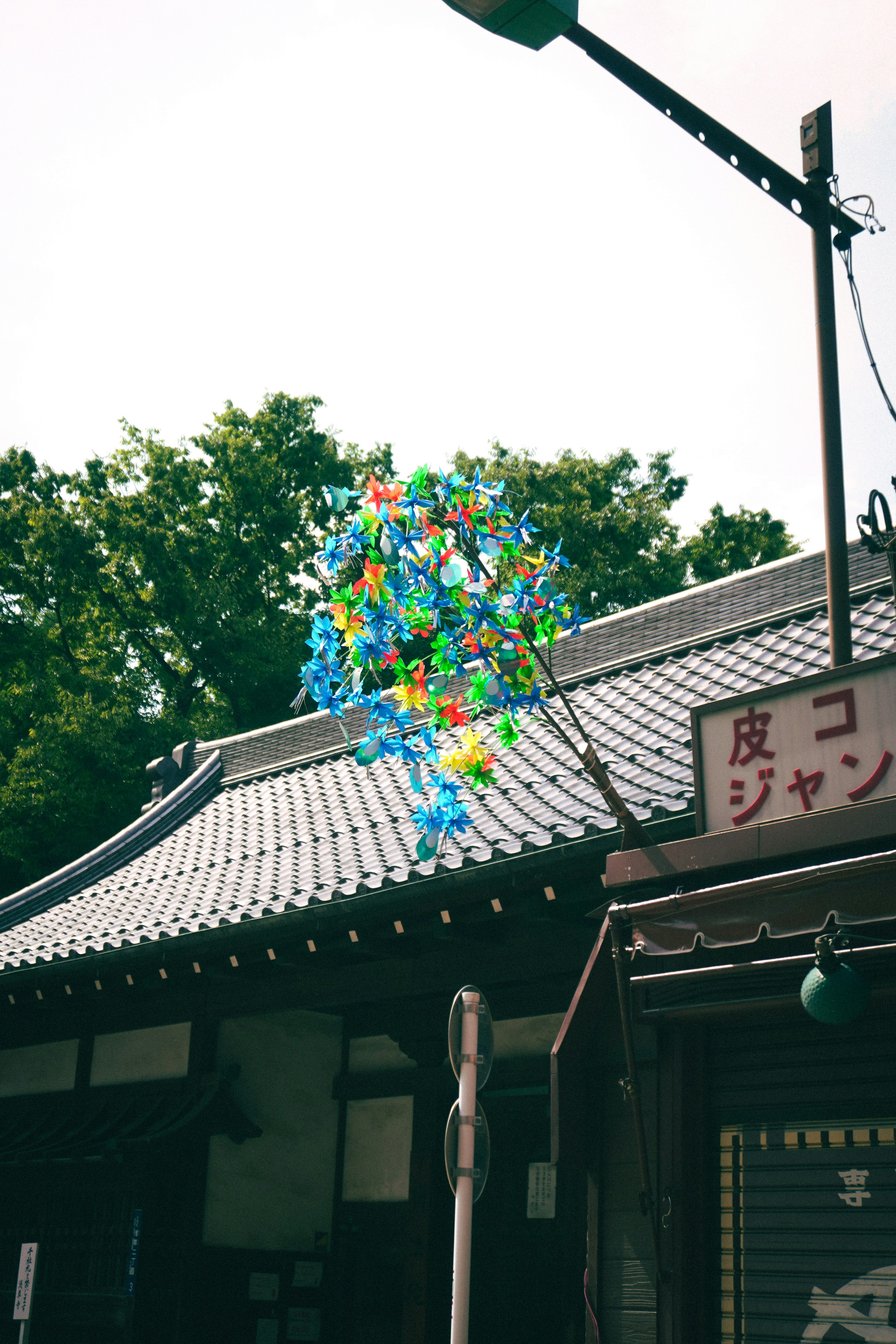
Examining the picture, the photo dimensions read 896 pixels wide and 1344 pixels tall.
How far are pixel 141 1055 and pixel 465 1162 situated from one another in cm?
552

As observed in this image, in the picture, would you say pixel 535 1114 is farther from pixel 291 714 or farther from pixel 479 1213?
pixel 291 714

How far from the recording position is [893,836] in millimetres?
4738

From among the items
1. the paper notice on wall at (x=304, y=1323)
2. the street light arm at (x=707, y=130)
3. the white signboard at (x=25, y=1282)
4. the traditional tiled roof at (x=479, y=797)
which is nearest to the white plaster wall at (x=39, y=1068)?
the traditional tiled roof at (x=479, y=797)

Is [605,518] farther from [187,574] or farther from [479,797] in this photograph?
[479,797]

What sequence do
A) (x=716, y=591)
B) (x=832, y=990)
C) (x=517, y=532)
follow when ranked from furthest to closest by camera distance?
(x=716, y=591)
(x=517, y=532)
(x=832, y=990)

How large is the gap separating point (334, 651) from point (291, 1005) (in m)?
3.82

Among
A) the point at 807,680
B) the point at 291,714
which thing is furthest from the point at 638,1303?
the point at 291,714

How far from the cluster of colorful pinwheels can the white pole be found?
84 cm

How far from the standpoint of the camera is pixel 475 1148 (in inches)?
219

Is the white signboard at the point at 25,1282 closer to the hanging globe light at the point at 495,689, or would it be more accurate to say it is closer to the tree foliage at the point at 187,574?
the hanging globe light at the point at 495,689

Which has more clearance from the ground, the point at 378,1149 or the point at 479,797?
the point at 479,797

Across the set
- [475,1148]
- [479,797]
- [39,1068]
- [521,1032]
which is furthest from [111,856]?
[475,1148]

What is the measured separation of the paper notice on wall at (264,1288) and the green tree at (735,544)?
805 inches

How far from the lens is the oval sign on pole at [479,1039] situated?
5.68 m
